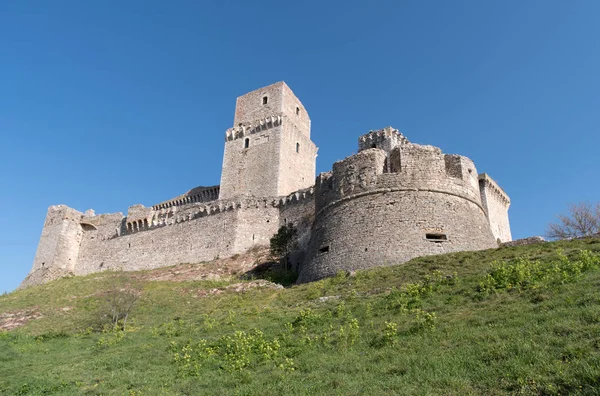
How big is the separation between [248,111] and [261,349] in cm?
3836

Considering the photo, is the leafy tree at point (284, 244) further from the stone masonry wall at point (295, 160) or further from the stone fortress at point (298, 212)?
the stone masonry wall at point (295, 160)

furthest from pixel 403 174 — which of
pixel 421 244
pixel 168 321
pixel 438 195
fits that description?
pixel 168 321

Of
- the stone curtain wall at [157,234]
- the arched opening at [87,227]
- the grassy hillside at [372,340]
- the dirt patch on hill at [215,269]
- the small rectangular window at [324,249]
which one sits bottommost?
the grassy hillside at [372,340]

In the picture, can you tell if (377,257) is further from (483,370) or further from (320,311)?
(483,370)

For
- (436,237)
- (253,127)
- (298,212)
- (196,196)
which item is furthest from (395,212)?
(196,196)

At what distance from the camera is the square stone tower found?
41.5m

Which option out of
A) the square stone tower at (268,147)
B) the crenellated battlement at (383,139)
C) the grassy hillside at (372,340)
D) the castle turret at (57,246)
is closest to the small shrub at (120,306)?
the grassy hillside at (372,340)

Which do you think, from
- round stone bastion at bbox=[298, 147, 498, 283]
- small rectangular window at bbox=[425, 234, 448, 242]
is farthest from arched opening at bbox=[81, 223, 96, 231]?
small rectangular window at bbox=[425, 234, 448, 242]

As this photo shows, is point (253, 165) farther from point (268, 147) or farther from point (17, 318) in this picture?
point (17, 318)

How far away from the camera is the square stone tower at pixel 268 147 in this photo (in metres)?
41.5

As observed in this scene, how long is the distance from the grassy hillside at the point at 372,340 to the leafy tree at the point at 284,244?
1111cm

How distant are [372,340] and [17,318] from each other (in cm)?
1778

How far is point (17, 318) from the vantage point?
20.7m

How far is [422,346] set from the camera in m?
8.39
